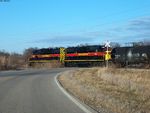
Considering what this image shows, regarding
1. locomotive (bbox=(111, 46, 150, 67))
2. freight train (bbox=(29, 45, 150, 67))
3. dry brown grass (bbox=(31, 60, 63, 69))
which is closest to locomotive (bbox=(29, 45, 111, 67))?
freight train (bbox=(29, 45, 150, 67))

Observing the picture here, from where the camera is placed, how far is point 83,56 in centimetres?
6562

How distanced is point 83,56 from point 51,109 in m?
51.2

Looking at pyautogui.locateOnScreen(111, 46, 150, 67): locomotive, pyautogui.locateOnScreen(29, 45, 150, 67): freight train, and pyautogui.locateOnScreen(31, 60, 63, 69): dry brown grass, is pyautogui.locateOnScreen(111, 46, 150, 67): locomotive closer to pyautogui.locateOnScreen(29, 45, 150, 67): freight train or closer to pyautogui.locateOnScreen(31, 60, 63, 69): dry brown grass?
pyautogui.locateOnScreen(29, 45, 150, 67): freight train

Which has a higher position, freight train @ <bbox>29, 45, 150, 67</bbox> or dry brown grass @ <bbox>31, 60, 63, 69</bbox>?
freight train @ <bbox>29, 45, 150, 67</bbox>

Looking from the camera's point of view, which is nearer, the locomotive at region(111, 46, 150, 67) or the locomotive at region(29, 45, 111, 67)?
the locomotive at region(111, 46, 150, 67)

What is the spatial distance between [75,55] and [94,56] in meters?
4.38

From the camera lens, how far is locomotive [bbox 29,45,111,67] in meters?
63.4

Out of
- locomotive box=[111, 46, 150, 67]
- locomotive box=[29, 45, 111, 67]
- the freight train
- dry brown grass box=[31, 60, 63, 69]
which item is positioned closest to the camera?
locomotive box=[111, 46, 150, 67]

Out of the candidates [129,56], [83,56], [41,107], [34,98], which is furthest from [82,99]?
[83,56]

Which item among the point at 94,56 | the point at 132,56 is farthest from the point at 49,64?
the point at 132,56

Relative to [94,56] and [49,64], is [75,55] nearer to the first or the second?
[94,56]

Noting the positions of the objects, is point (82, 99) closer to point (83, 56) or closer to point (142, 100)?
point (142, 100)

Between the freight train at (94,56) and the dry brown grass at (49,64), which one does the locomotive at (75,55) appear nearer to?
the freight train at (94,56)

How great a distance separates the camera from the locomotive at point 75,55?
6338 centimetres
